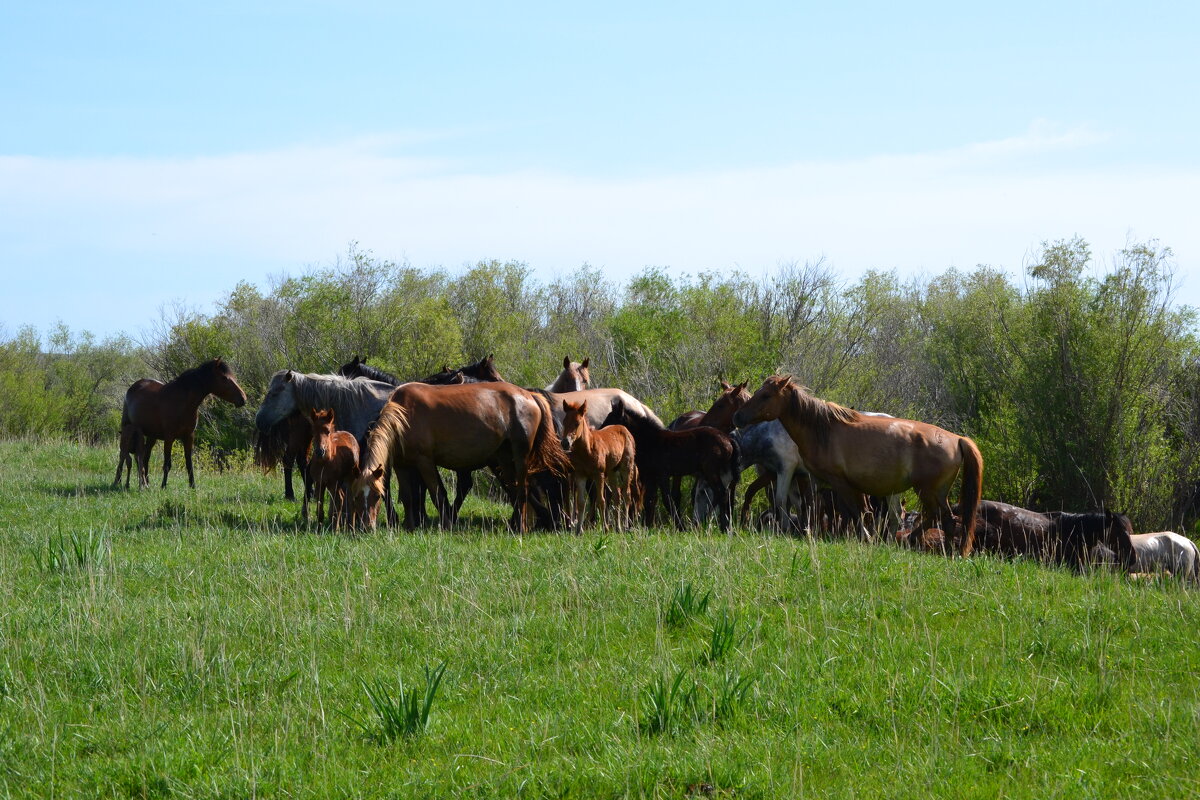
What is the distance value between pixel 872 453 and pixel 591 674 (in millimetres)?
6117

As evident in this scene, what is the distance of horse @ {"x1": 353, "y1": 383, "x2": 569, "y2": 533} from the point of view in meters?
11.8

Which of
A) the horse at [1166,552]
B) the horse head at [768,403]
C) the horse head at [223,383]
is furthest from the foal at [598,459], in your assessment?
the horse head at [223,383]

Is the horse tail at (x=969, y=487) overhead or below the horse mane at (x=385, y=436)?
below

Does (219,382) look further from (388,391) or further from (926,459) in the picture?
(926,459)

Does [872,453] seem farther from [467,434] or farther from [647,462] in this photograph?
[467,434]

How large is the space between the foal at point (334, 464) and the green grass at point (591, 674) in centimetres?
195

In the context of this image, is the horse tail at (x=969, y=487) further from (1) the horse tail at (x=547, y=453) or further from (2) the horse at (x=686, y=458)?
(1) the horse tail at (x=547, y=453)

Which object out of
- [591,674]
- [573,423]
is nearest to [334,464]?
[573,423]

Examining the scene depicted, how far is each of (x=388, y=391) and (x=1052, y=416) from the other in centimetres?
1399

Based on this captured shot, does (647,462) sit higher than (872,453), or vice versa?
(872,453)

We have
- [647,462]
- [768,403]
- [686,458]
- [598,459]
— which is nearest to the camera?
[768,403]

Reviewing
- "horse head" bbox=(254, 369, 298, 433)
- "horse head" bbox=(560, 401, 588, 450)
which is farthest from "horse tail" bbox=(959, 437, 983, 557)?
"horse head" bbox=(254, 369, 298, 433)

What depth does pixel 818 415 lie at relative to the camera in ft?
37.8

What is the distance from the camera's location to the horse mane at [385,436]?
10.9 meters
